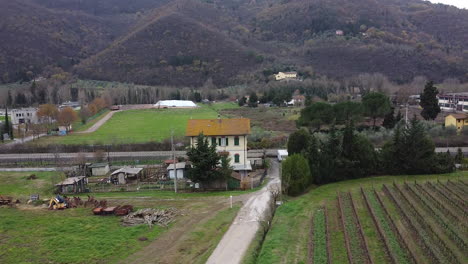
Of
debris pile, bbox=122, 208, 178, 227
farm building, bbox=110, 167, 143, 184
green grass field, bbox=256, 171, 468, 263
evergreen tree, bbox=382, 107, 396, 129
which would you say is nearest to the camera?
green grass field, bbox=256, 171, 468, 263

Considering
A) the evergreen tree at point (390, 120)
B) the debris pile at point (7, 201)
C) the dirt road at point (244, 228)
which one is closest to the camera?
the dirt road at point (244, 228)

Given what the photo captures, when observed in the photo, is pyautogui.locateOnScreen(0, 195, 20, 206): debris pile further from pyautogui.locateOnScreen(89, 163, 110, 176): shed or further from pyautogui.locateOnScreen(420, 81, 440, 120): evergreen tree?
pyautogui.locateOnScreen(420, 81, 440, 120): evergreen tree

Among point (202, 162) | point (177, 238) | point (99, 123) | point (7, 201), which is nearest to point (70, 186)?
point (7, 201)

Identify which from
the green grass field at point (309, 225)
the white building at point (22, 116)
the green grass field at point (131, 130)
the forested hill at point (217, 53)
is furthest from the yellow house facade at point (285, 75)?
the green grass field at point (309, 225)

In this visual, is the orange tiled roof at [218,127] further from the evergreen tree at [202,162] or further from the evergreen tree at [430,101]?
the evergreen tree at [430,101]

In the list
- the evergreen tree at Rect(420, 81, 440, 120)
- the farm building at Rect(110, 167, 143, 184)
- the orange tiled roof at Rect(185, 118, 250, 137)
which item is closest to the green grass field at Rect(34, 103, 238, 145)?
the farm building at Rect(110, 167, 143, 184)

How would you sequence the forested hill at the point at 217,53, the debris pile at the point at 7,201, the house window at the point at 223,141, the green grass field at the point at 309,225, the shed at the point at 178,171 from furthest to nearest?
the forested hill at the point at 217,53 → the house window at the point at 223,141 → the shed at the point at 178,171 → the debris pile at the point at 7,201 → the green grass field at the point at 309,225

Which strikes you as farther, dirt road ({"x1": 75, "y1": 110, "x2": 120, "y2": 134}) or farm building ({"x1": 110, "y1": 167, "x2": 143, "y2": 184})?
dirt road ({"x1": 75, "y1": 110, "x2": 120, "y2": 134})
